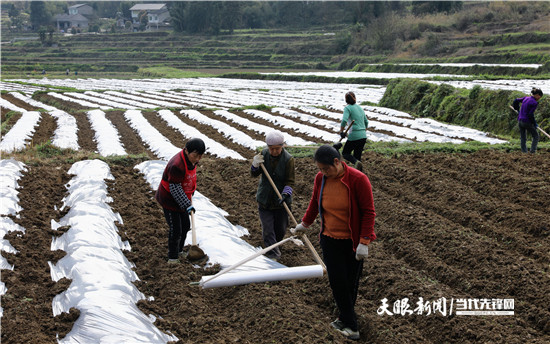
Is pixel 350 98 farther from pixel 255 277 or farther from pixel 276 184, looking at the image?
pixel 255 277

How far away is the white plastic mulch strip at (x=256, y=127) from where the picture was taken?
1423 centimetres

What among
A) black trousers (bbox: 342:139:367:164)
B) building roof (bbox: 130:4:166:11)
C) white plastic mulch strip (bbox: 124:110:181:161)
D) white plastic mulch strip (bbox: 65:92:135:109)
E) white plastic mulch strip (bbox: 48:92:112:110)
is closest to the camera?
black trousers (bbox: 342:139:367:164)

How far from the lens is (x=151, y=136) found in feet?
Result: 51.2

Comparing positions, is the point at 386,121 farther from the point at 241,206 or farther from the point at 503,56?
the point at 503,56

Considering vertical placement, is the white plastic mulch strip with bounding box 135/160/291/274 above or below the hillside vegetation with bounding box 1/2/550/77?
below

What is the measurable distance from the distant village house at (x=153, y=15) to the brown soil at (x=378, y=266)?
87495 millimetres

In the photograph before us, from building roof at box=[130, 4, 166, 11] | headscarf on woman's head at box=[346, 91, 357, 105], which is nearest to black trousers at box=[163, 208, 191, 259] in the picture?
headscarf on woman's head at box=[346, 91, 357, 105]

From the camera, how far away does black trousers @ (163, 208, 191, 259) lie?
5844mm

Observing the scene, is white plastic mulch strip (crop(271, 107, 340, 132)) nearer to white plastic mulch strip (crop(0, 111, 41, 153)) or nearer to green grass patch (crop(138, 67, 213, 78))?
white plastic mulch strip (crop(0, 111, 41, 153))

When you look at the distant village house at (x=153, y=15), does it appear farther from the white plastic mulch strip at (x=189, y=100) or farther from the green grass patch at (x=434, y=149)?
A: the green grass patch at (x=434, y=149)

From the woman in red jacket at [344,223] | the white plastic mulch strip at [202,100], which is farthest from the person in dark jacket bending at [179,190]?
the white plastic mulch strip at [202,100]

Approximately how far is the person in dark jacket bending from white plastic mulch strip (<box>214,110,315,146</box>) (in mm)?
8052

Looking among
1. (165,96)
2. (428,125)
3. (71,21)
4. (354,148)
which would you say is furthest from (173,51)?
(354,148)

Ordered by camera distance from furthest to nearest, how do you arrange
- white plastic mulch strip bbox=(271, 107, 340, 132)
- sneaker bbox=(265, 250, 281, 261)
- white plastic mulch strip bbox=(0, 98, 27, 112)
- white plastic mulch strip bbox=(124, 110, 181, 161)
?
1. white plastic mulch strip bbox=(0, 98, 27, 112)
2. white plastic mulch strip bbox=(271, 107, 340, 132)
3. white plastic mulch strip bbox=(124, 110, 181, 161)
4. sneaker bbox=(265, 250, 281, 261)
